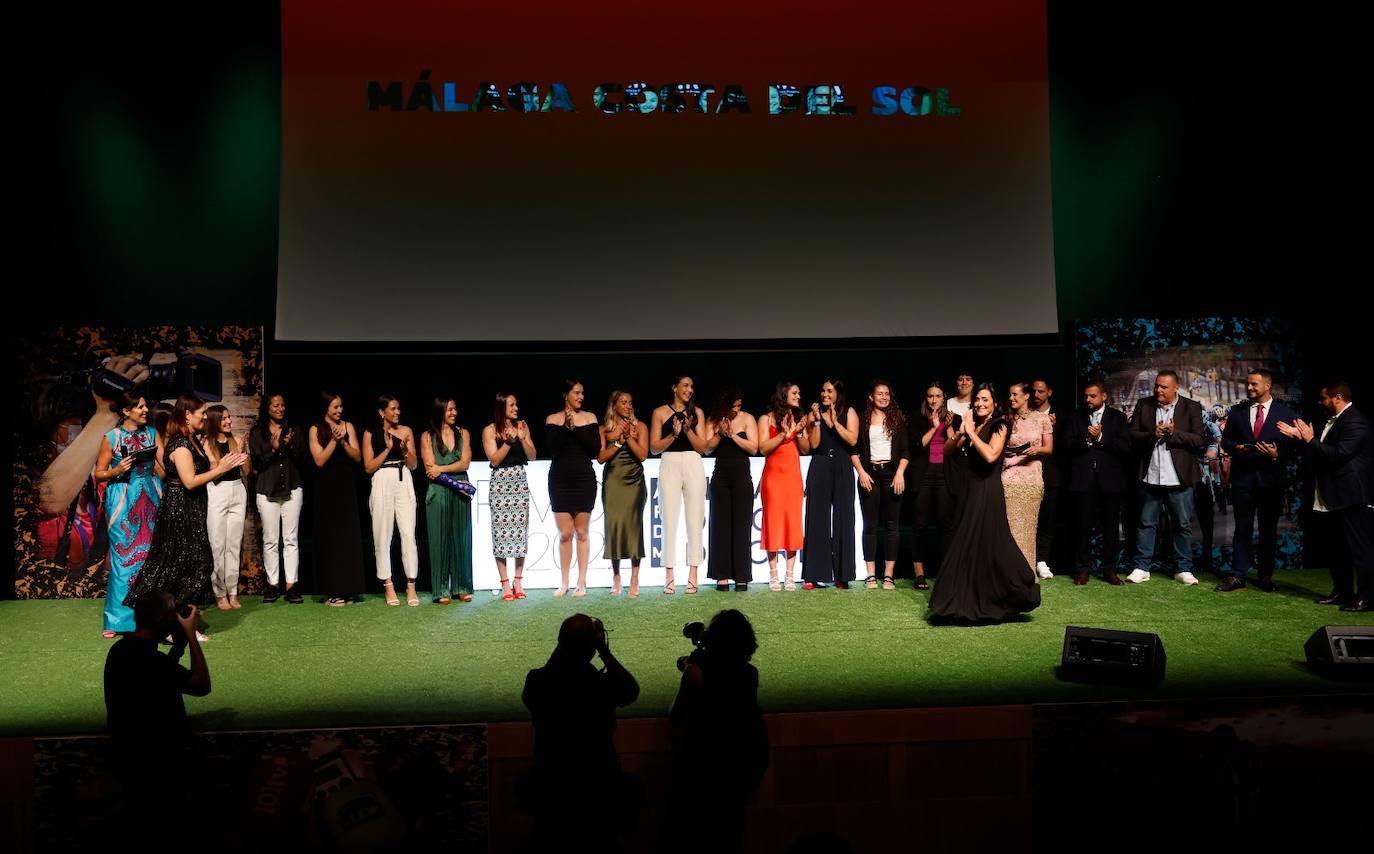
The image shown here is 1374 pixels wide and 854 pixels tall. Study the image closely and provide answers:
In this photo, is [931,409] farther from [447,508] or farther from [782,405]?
[447,508]

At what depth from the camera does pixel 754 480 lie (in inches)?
304

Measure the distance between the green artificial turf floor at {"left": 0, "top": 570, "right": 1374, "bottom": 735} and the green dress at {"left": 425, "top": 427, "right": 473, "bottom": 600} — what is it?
0.20 metres

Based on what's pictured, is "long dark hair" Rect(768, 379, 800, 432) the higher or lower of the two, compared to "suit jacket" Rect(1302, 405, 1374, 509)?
higher

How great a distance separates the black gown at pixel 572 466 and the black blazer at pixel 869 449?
188cm

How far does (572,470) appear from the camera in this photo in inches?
282

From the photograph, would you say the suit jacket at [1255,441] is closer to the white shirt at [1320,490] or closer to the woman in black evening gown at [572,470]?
the white shirt at [1320,490]

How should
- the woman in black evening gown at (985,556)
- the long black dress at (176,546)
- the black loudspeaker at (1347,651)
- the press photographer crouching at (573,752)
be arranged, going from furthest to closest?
the woman in black evening gown at (985,556)
the long black dress at (176,546)
the black loudspeaker at (1347,651)
the press photographer crouching at (573,752)

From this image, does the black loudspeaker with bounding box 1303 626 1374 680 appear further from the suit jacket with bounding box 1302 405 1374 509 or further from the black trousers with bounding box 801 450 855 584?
the black trousers with bounding box 801 450 855 584

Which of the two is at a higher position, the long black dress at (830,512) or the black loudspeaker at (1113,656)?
the long black dress at (830,512)

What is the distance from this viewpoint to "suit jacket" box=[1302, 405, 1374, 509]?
21.4ft

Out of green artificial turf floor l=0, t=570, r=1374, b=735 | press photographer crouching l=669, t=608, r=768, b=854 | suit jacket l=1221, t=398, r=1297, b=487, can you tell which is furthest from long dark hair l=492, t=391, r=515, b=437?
suit jacket l=1221, t=398, r=1297, b=487

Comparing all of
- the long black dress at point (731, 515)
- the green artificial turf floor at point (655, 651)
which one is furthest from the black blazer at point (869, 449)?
the green artificial turf floor at point (655, 651)

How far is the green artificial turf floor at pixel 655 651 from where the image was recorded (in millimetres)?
4801

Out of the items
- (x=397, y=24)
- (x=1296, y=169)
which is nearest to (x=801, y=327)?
(x=397, y=24)
